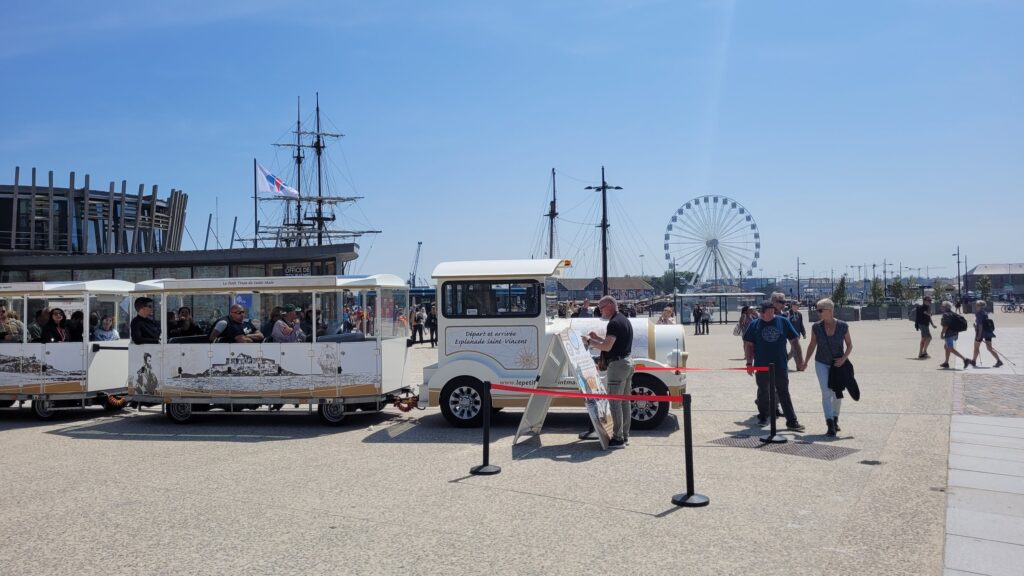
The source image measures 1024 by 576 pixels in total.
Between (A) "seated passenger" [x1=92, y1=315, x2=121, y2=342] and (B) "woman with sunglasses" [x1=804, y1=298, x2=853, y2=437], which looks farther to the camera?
(A) "seated passenger" [x1=92, y1=315, x2=121, y2=342]

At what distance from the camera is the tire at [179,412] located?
481 inches

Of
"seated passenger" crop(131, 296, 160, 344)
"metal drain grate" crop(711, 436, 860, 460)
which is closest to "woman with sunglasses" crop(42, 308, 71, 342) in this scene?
"seated passenger" crop(131, 296, 160, 344)

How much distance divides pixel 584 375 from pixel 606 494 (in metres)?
2.60

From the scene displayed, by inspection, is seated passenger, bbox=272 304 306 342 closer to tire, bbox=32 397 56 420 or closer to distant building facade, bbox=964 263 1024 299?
tire, bbox=32 397 56 420

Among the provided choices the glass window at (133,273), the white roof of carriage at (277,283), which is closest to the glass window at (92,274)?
the glass window at (133,273)

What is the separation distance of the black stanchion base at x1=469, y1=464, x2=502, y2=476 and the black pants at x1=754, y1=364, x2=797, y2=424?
404 cm

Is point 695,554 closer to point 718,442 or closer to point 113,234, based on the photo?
point 718,442

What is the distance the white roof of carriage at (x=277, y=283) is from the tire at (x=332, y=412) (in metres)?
1.75

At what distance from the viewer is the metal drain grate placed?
8695 mm

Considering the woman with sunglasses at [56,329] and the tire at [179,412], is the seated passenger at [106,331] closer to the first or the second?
the woman with sunglasses at [56,329]

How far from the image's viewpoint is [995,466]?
7.90m

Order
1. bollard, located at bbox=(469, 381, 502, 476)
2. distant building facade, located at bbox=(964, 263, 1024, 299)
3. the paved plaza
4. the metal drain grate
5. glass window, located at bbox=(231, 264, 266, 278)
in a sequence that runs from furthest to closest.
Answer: distant building facade, located at bbox=(964, 263, 1024, 299)
glass window, located at bbox=(231, 264, 266, 278)
the metal drain grate
bollard, located at bbox=(469, 381, 502, 476)
the paved plaza

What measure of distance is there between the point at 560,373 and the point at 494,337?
150 centimetres

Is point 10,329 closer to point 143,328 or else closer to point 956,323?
point 143,328
